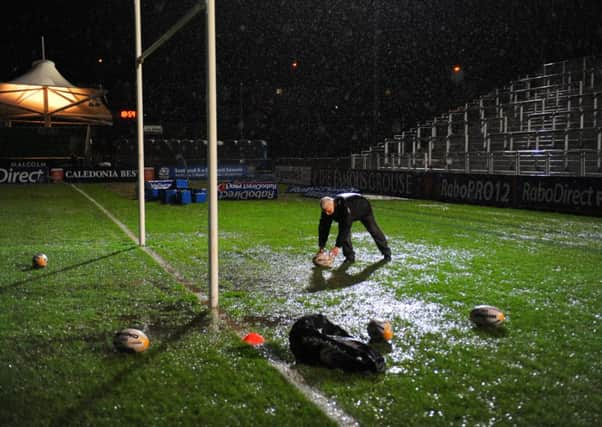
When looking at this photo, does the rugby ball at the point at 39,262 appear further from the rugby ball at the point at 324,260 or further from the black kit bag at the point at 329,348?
the black kit bag at the point at 329,348

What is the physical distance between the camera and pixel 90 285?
8.31m

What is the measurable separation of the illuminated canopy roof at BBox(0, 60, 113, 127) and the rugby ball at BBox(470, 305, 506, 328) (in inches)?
851

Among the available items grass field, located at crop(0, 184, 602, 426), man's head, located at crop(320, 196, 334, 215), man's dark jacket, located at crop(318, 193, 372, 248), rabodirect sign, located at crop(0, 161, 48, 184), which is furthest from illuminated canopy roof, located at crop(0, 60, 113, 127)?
man's head, located at crop(320, 196, 334, 215)

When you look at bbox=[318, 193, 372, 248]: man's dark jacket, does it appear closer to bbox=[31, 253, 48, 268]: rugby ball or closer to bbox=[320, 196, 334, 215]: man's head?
bbox=[320, 196, 334, 215]: man's head

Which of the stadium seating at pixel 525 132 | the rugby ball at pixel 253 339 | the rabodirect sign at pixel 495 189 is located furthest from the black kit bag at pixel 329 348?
the stadium seating at pixel 525 132

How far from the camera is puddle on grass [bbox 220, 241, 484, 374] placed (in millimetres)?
6141

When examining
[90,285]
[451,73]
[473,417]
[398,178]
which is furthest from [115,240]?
[451,73]

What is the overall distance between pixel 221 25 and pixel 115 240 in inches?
1567

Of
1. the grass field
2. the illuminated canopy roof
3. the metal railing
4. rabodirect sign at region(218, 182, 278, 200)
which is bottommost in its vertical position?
the grass field

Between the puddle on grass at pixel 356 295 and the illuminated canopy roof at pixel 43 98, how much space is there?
1712 cm

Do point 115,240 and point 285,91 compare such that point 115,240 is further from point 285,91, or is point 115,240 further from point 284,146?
point 285,91

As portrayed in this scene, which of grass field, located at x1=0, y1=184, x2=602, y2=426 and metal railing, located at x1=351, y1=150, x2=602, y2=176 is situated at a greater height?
metal railing, located at x1=351, y1=150, x2=602, y2=176

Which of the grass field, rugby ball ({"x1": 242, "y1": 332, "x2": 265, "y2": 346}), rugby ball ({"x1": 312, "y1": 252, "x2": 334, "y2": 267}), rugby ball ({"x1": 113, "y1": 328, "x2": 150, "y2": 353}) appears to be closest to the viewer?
the grass field

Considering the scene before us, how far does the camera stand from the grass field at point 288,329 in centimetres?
429
